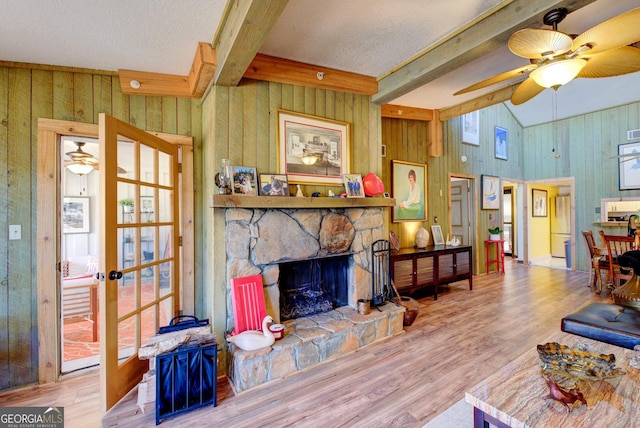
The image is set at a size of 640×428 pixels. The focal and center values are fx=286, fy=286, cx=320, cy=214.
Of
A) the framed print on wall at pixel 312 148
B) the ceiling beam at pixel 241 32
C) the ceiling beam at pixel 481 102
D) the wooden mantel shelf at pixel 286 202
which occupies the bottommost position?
the wooden mantel shelf at pixel 286 202

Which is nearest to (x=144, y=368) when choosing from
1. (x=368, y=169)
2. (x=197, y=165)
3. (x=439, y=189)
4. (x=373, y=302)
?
(x=197, y=165)

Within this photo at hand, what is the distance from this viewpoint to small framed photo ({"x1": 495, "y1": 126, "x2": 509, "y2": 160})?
634cm

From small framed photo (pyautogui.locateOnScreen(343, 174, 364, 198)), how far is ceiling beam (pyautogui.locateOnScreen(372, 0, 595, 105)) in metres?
0.94

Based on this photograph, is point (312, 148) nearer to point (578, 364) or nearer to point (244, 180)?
point (244, 180)

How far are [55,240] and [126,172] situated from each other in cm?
83

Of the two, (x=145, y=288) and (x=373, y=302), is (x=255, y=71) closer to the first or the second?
(x=145, y=288)

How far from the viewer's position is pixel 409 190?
4648 mm

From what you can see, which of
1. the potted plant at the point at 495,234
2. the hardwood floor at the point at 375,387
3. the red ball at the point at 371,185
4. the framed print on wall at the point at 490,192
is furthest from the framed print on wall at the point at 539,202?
the red ball at the point at 371,185

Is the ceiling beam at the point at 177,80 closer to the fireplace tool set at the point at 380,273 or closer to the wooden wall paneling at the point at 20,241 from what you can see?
the wooden wall paneling at the point at 20,241

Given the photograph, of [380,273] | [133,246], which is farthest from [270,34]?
[380,273]

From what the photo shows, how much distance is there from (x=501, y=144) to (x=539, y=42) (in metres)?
5.48

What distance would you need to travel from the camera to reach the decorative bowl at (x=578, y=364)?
4.81 ft

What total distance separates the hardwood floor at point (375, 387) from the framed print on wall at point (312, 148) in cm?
172

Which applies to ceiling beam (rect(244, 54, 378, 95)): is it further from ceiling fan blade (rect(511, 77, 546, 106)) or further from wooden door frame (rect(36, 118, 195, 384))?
wooden door frame (rect(36, 118, 195, 384))
